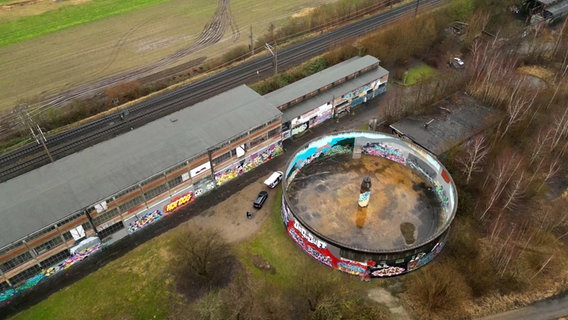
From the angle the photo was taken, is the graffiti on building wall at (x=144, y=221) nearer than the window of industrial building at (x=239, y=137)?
Yes

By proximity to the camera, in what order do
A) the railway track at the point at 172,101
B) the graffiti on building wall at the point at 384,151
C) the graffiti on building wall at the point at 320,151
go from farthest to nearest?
the railway track at the point at 172,101
the graffiti on building wall at the point at 384,151
the graffiti on building wall at the point at 320,151

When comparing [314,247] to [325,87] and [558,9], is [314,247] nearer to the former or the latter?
[325,87]

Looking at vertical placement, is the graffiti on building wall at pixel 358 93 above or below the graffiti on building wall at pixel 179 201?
above

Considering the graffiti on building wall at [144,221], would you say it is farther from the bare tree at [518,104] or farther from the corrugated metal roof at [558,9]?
the corrugated metal roof at [558,9]

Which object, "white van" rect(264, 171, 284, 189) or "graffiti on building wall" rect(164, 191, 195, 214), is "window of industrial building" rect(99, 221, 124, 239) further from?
"white van" rect(264, 171, 284, 189)

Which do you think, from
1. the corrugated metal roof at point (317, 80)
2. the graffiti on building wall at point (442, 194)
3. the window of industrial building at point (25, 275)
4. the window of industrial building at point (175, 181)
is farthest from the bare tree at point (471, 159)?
the window of industrial building at point (25, 275)

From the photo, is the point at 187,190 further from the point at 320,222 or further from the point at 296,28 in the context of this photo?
the point at 296,28

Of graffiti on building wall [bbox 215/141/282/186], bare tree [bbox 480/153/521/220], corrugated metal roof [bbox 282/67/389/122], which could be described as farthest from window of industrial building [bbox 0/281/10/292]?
bare tree [bbox 480/153/521/220]
